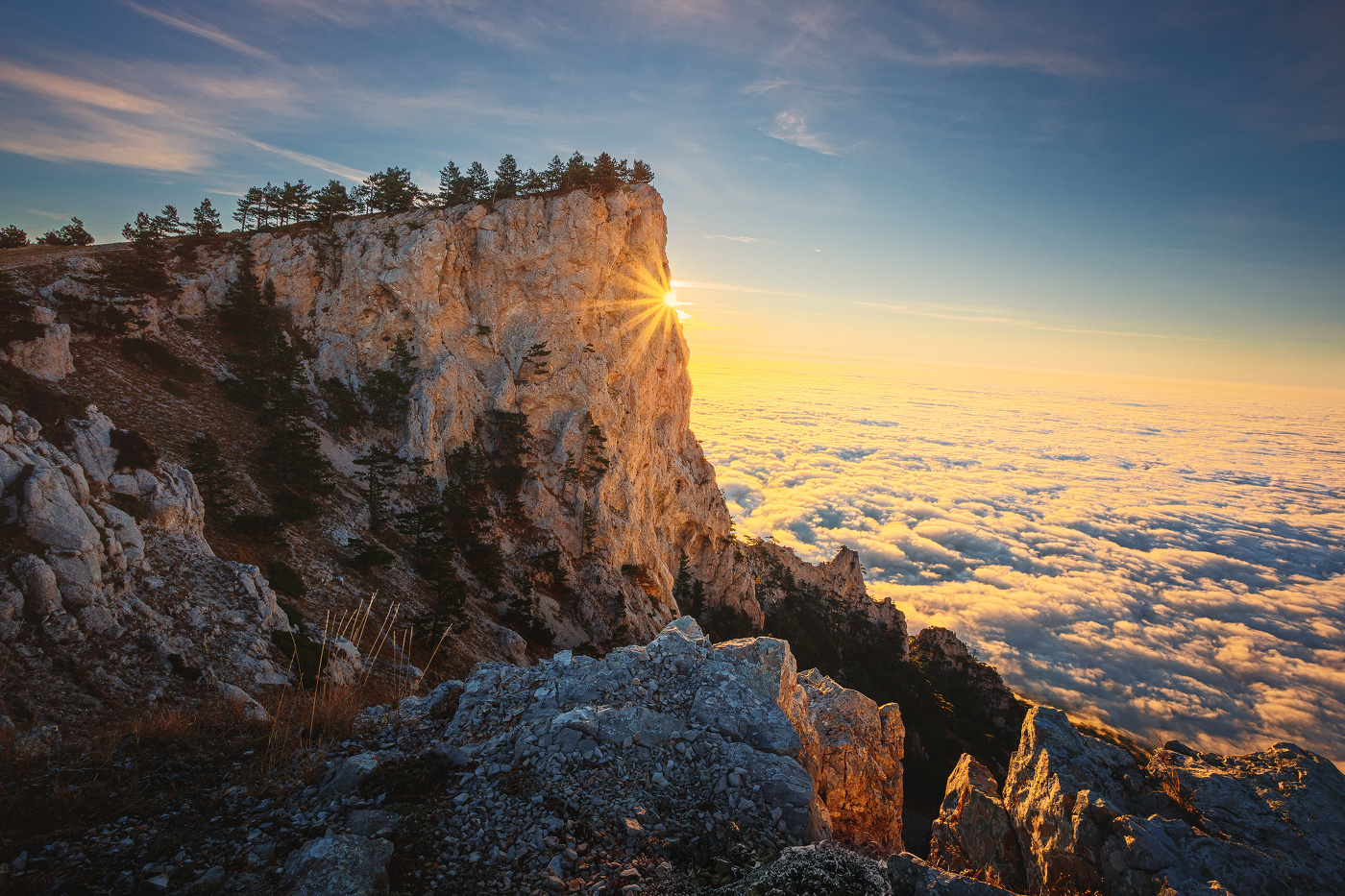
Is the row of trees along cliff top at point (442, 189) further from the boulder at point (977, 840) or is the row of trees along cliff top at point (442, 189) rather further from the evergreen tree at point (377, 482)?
the boulder at point (977, 840)

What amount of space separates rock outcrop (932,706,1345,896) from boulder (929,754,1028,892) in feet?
0.15

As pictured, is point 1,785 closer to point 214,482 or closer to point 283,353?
point 214,482

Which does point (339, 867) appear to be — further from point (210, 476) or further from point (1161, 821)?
point (210, 476)

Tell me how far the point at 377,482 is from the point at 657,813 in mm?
32017

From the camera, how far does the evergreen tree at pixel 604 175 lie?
50438 millimetres

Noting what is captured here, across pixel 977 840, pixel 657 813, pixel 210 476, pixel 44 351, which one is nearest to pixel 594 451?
pixel 210 476

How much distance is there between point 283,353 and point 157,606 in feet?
82.0

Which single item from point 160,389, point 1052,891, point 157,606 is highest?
point 160,389

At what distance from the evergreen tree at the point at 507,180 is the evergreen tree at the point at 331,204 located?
43.7 feet

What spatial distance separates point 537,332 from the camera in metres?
47.8

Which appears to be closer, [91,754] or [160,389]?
[91,754]

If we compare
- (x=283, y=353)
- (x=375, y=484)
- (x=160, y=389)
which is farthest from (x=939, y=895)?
(x=283, y=353)

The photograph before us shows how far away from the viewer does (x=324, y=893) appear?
6926mm

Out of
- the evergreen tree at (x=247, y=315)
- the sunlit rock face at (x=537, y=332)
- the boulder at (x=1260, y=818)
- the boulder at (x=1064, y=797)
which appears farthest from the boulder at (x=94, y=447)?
the boulder at (x=1260, y=818)
